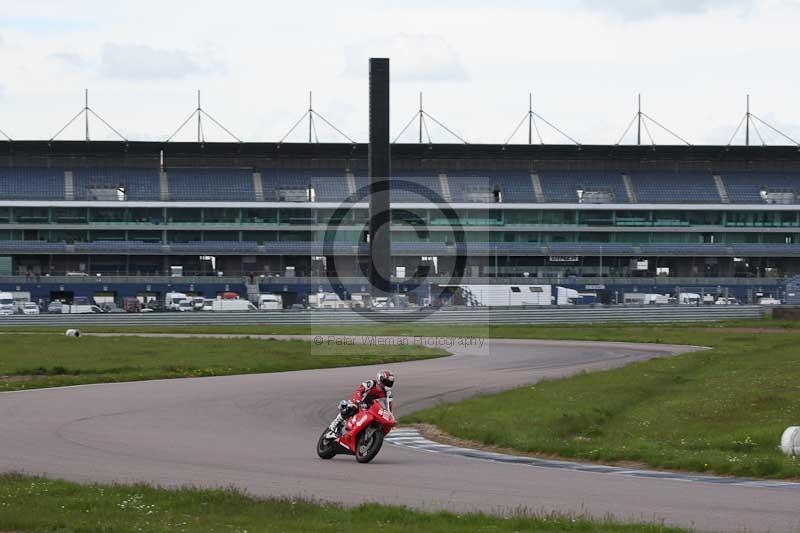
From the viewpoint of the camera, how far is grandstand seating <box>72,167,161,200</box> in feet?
362

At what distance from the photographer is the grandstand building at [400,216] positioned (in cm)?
10681

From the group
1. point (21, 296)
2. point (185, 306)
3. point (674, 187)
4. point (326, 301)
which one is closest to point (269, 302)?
point (326, 301)

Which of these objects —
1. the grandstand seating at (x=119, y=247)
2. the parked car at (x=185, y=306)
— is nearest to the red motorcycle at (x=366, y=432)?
the parked car at (x=185, y=306)

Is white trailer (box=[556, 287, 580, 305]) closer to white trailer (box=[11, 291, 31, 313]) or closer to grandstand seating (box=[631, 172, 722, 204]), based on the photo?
grandstand seating (box=[631, 172, 722, 204])

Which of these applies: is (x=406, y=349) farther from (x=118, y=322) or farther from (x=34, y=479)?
(x=34, y=479)

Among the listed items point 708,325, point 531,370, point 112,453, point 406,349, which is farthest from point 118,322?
point 112,453

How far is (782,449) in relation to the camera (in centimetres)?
2017

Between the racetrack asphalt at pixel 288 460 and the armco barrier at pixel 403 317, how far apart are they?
38.8 m

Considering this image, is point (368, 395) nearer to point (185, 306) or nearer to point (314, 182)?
point (185, 306)

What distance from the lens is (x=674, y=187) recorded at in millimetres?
115688

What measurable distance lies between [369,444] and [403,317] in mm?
57537

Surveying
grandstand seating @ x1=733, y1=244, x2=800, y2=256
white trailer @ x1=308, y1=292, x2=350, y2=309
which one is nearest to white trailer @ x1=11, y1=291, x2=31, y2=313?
white trailer @ x1=308, y1=292, x2=350, y2=309

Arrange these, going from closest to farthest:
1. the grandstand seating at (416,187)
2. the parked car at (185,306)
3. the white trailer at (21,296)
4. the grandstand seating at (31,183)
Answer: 1. the parked car at (185,306)
2. the white trailer at (21,296)
3. the grandstand seating at (31,183)
4. the grandstand seating at (416,187)

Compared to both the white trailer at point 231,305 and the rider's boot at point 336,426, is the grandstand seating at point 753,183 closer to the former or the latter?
the white trailer at point 231,305
